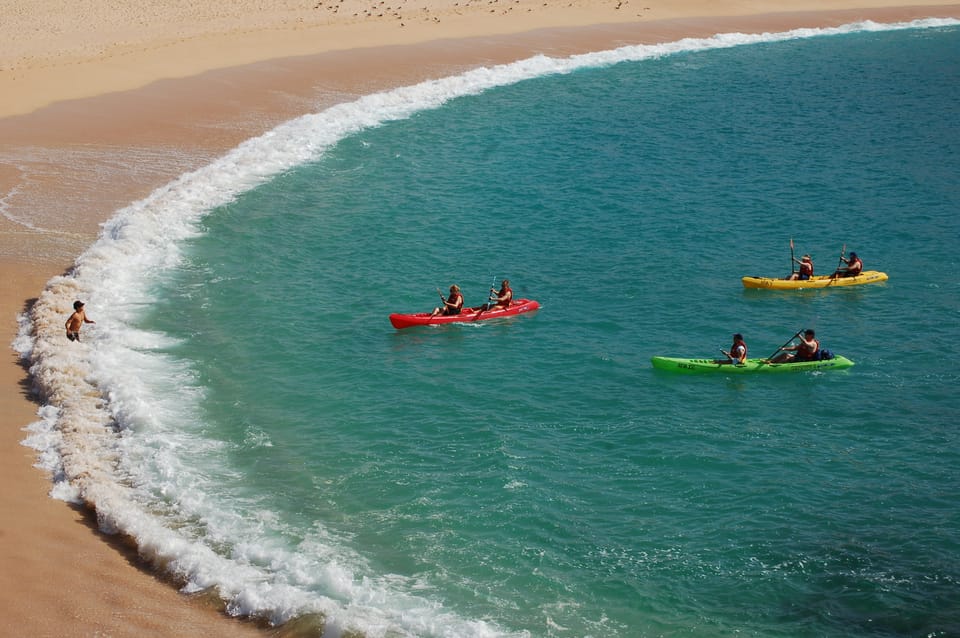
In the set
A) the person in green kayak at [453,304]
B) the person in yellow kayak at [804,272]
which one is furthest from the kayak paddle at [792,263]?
the person in green kayak at [453,304]

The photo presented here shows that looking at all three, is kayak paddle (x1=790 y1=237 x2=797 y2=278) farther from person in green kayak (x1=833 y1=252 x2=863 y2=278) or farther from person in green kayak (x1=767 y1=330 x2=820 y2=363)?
person in green kayak (x1=767 y1=330 x2=820 y2=363)

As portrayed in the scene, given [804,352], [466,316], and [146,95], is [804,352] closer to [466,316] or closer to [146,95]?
[466,316]

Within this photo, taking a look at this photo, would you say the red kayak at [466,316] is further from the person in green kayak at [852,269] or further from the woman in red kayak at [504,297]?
the person in green kayak at [852,269]

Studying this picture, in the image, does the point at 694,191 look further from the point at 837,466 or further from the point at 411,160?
the point at 837,466

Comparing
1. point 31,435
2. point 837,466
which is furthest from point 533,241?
point 31,435

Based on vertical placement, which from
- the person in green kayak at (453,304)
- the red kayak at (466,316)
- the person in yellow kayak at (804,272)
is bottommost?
the red kayak at (466,316)

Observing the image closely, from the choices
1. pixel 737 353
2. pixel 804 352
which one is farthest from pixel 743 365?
pixel 804 352

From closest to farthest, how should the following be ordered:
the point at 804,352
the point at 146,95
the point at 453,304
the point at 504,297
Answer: the point at 804,352 < the point at 453,304 < the point at 504,297 < the point at 146,95
